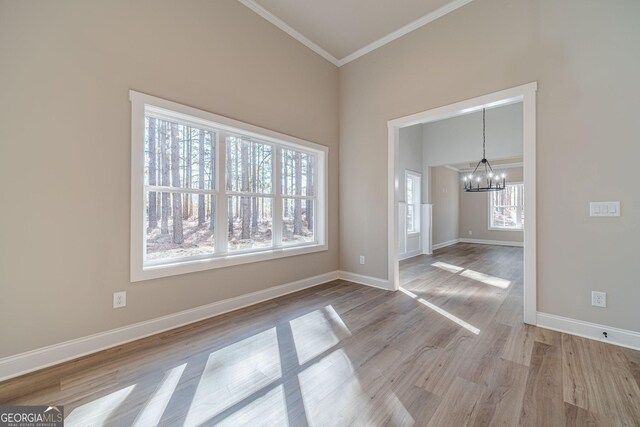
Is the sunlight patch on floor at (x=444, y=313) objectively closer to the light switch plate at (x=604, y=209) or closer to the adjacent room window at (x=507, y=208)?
the light switch plate at (x=604, y=209)

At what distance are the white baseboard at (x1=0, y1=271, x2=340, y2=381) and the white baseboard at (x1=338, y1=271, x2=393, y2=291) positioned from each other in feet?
4.67

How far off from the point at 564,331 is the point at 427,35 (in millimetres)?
3659

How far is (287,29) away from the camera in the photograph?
3453 millimetres

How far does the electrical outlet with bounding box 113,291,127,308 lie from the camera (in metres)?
2.15

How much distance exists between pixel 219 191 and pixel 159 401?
1.94m

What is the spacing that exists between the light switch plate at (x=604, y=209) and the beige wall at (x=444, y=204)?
517 centimetres

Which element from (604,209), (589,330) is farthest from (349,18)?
(589,330)

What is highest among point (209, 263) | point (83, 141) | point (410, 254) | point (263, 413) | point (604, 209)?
point (83, 141)

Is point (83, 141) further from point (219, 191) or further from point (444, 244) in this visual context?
point (444, 244)

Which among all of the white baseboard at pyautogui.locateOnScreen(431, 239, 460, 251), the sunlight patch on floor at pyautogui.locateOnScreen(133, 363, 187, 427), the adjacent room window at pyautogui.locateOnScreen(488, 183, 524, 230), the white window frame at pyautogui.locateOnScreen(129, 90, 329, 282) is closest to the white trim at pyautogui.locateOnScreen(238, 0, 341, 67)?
the white window frame at pyautogui.locateOnScreen(129, 90, 329, 282)

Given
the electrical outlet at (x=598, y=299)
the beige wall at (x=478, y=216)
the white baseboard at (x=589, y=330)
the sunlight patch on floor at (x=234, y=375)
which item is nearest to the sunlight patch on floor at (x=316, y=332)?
the sunlight patch on floor at (x=234, y=375)

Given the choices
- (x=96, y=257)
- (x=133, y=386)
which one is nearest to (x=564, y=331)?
(x=133, y=386)

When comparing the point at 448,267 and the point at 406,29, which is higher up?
the point at 406,29

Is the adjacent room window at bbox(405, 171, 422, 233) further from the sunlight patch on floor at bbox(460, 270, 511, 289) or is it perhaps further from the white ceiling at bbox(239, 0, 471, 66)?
the white ceiling at bbox(239, 0, 471, 66)
